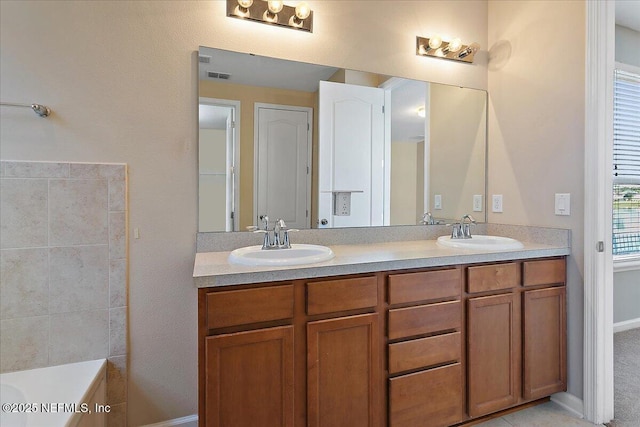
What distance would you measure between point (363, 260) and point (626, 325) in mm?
3115

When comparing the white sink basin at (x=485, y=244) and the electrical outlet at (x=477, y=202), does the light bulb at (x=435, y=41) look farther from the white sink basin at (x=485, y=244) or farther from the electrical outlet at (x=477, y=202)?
the white sink basin at (x=485, y=244)

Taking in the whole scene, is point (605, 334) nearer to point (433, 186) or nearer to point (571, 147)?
point (571, 147)

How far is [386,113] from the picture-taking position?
218cm

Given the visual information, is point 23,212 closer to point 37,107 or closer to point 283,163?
point 37,107

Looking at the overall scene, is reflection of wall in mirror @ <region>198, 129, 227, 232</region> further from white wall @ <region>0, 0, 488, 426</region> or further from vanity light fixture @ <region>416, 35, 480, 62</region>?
vanity light fixture @ <region>416, 35, 480, 62</region>

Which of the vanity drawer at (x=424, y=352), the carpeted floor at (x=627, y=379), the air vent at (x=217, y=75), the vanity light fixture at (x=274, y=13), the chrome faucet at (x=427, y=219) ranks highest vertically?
the vanity light fixture at (x=274, y=13)

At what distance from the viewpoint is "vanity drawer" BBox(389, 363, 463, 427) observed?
4.95 ft

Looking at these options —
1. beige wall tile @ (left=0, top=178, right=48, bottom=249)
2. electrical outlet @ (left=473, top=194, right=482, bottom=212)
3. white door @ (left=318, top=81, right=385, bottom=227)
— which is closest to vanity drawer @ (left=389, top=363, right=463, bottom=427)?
white door @ (left=318, top=81, right=385, bottom=227)

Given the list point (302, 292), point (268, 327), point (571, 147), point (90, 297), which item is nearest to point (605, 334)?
point (571, 147)

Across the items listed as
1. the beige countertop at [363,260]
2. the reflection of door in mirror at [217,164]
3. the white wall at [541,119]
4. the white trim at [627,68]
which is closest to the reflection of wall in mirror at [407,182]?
the beige countertop at [363,260]

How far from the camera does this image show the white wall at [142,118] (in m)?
1.49

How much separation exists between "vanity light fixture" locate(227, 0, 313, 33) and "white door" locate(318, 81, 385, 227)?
1.18ft

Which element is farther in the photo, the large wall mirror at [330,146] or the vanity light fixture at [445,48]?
the vanity light fixture at [445,48]

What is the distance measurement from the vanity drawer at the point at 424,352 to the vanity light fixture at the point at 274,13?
1800 millimetres
